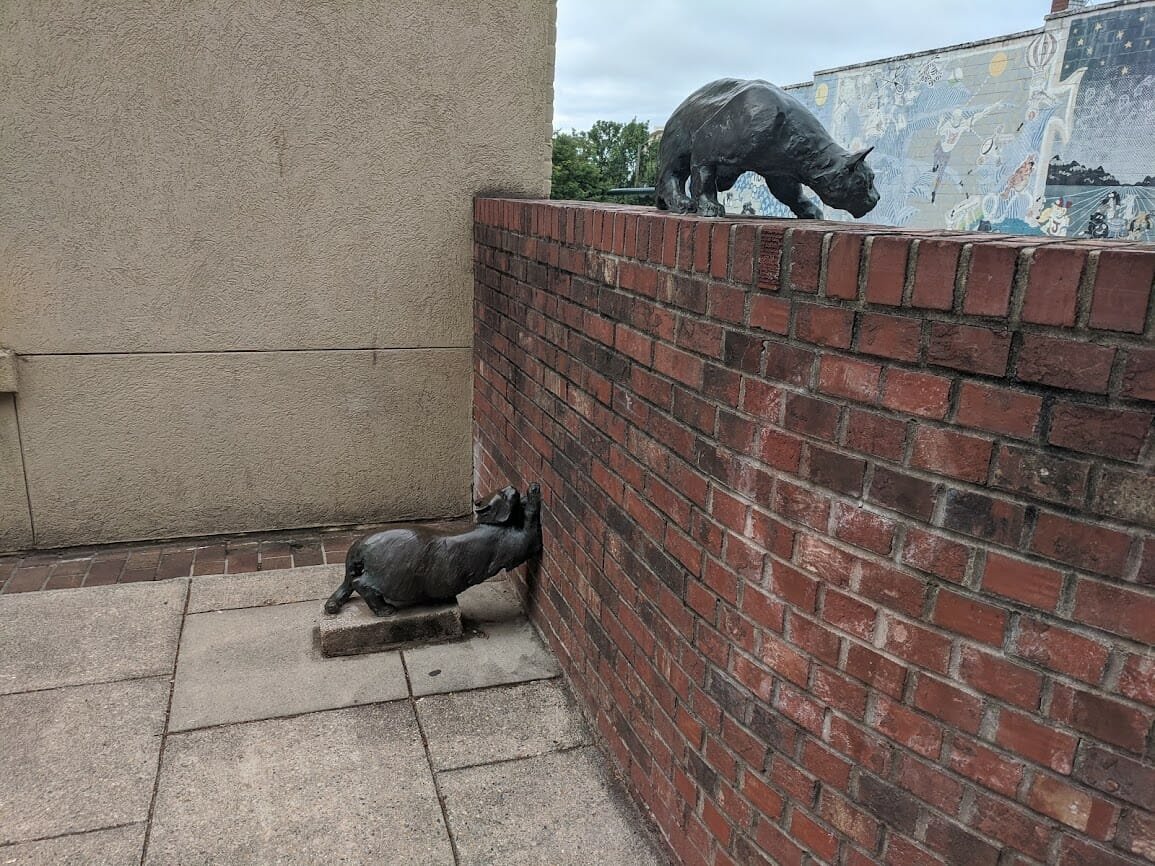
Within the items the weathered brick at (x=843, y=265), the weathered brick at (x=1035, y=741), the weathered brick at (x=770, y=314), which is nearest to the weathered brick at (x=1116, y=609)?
the weathered brick at (x=1035, y=741)

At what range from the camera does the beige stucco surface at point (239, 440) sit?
15.2ft

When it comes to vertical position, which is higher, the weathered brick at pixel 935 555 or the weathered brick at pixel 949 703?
the weathered brick at pixel 935 555

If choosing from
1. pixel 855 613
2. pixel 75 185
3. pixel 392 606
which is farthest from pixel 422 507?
pixel 855 613

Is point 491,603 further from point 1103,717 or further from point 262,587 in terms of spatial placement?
point 1103,717

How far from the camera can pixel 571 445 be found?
11.3 feet

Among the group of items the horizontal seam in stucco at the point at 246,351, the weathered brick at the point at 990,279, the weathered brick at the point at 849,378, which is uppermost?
the weathered brick at the point at 990,279

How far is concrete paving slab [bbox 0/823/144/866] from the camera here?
101 inches

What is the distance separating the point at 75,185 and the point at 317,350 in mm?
1459

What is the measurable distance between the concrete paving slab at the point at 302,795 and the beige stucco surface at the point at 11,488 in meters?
2.30

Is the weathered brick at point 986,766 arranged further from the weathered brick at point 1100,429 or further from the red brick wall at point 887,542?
the weathered brick at point 1100,429

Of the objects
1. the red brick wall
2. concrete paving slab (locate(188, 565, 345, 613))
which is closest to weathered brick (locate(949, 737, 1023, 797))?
the red brick wall

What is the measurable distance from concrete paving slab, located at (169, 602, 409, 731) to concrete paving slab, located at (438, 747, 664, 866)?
0.67 metres

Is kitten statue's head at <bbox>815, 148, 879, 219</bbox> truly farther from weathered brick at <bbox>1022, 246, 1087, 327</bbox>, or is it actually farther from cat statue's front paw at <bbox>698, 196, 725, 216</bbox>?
weathered brick at <bbox>1022, 246, 1087, 327</bbox>

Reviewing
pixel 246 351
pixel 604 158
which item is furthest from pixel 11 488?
pixel 604 158
